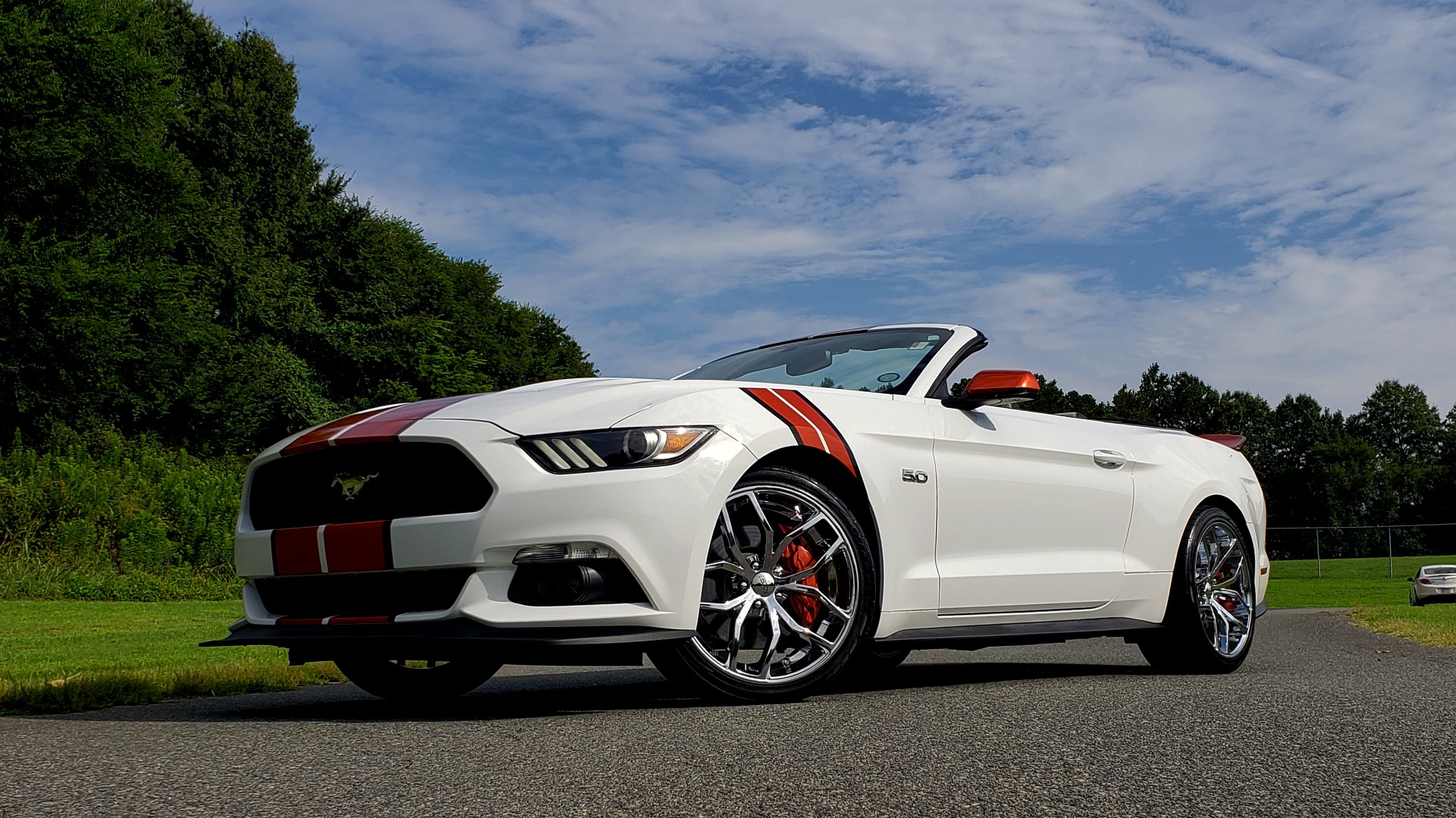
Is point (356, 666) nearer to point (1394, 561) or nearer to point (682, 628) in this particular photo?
point (682, 628)

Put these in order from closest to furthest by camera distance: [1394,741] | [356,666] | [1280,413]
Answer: [1394,741] → [356,666] → [1280,413]

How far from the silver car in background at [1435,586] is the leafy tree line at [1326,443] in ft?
187

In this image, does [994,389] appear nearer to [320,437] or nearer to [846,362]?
[846,362]

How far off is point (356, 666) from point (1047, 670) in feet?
11.1

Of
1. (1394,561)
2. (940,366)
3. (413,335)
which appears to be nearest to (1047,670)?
(940,366)

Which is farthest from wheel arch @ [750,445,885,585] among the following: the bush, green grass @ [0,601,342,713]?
the bush

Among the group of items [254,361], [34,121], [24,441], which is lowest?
[24,441]

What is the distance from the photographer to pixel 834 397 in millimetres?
5059

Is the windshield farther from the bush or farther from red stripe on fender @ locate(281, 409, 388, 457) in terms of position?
the bush

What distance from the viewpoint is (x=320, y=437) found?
4.71 m

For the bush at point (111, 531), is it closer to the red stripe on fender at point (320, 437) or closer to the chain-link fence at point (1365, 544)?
the red stripe on fender at point (320, 437)

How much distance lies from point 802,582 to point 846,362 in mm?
1543

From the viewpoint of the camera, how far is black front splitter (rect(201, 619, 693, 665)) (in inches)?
161

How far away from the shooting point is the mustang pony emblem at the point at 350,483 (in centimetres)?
451
